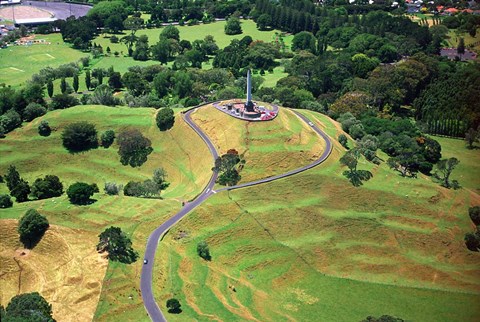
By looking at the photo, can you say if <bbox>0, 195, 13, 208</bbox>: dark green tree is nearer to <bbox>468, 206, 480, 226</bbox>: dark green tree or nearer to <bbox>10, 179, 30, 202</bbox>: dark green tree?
<bbox>10, 179, 30, 202</bbox>: dark green tree

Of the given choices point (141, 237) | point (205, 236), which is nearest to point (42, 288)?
point (141, 237)

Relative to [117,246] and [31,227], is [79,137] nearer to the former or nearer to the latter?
[31,227]

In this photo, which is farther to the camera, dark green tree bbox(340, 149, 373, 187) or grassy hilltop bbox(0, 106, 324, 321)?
dark green tree bbox(340, 149, 373, 187)

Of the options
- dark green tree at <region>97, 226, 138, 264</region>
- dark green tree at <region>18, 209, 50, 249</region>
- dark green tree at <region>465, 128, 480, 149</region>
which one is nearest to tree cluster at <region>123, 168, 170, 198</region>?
dark green tree at <region>18, 209, 50, 249</region>

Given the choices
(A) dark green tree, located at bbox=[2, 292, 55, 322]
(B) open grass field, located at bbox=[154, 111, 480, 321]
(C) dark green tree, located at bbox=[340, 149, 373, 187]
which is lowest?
(B) open grass field, located at bbox=[154, 111, 480, 321]

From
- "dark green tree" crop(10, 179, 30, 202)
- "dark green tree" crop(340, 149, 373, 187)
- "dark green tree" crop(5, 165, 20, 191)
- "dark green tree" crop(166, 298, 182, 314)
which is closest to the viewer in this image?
"dark green tree" crop(166, 298, 182, 314)

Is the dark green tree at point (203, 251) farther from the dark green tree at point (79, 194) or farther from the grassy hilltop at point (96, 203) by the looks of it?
the dark green tree at point (79, 194)
